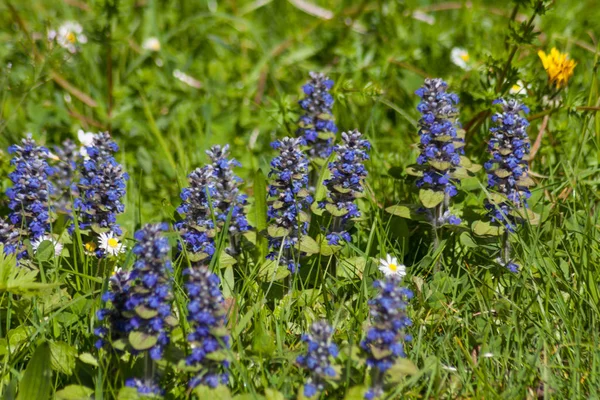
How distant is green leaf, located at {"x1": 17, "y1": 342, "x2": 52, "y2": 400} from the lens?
2900mm

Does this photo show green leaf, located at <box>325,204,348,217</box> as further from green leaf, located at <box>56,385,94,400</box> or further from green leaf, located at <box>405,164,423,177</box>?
green leaf, located at <box>56,385,94,400</box>

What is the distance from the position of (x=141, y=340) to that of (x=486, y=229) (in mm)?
1859

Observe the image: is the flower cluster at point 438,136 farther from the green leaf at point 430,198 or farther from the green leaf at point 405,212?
the green leaf at point 405,212

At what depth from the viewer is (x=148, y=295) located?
2.86m

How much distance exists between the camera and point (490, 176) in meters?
3.86

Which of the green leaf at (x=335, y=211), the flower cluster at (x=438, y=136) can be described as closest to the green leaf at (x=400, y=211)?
the flower cluster at (x=438, y=136)

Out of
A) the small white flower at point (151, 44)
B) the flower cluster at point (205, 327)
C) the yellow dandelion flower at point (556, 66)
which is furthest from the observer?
the small white flower at point (151, 44)

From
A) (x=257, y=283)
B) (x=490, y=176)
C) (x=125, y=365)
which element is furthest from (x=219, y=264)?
(x=490, y=176)

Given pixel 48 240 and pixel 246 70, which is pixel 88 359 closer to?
pixel 48 240

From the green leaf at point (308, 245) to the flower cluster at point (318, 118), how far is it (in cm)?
81

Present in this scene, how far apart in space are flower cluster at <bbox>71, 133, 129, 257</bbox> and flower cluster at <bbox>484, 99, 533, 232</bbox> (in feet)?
6.04

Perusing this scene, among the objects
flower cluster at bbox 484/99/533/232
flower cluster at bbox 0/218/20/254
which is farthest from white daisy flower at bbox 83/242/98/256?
flower cluster at bbox 484/99/533/232

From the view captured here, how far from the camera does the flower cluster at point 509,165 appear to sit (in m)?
3.71

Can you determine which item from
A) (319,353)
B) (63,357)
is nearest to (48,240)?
(63,357)
